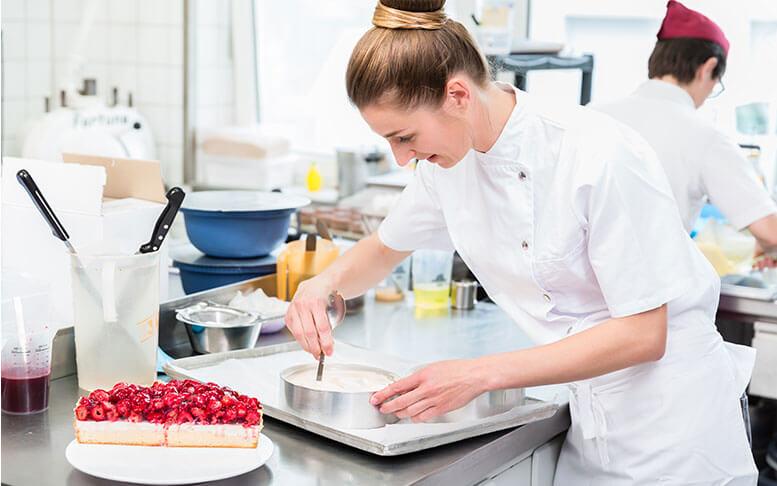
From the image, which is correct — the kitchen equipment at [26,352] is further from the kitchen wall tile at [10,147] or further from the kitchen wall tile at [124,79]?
the kitchen wall tile at [124,79]

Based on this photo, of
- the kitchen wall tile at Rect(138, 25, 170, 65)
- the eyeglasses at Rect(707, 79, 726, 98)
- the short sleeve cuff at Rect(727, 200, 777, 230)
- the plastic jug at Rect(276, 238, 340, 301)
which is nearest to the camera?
the plastic jug at Rect(276, 238, 340, 301)

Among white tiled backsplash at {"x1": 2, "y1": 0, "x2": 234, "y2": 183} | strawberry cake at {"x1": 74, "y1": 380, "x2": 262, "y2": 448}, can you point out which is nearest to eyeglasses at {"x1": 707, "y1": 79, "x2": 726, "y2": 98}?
strawberry cake at {"x1": 74, "y1": 380, "x2": 262, "y2": 448}

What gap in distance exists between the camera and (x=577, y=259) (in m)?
1.56

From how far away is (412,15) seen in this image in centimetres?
148

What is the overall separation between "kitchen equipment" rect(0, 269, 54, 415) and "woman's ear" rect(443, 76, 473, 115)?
71 cm

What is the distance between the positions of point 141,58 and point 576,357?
3.22m

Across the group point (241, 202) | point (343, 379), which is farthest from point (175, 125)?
point (343, 379)

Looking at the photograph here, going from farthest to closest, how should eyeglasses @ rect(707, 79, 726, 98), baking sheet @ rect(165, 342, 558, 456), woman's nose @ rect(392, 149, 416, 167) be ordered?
eyeglasses @ rect(707, 79, 726, 98)
woman's nose @ rect(392, 149, 416, 167)
baking sheet @ rect(165, 342, 558, 456)

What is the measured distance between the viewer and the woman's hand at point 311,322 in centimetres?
163

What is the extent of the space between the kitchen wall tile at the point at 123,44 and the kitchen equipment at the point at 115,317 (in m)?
2.73

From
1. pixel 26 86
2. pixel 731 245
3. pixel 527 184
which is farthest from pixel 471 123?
pixel 26 86

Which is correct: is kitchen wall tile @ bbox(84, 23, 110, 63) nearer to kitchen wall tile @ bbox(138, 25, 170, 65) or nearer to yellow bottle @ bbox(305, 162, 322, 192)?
kitchen wall tile @ bbox(138, 25, 170, 65)

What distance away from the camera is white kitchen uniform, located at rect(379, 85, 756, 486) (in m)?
1.48

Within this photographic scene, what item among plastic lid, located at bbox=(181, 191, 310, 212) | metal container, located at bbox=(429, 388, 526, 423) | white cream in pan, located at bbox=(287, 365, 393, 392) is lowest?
metal container, located at bbox=(429, 388, 526, 423)
